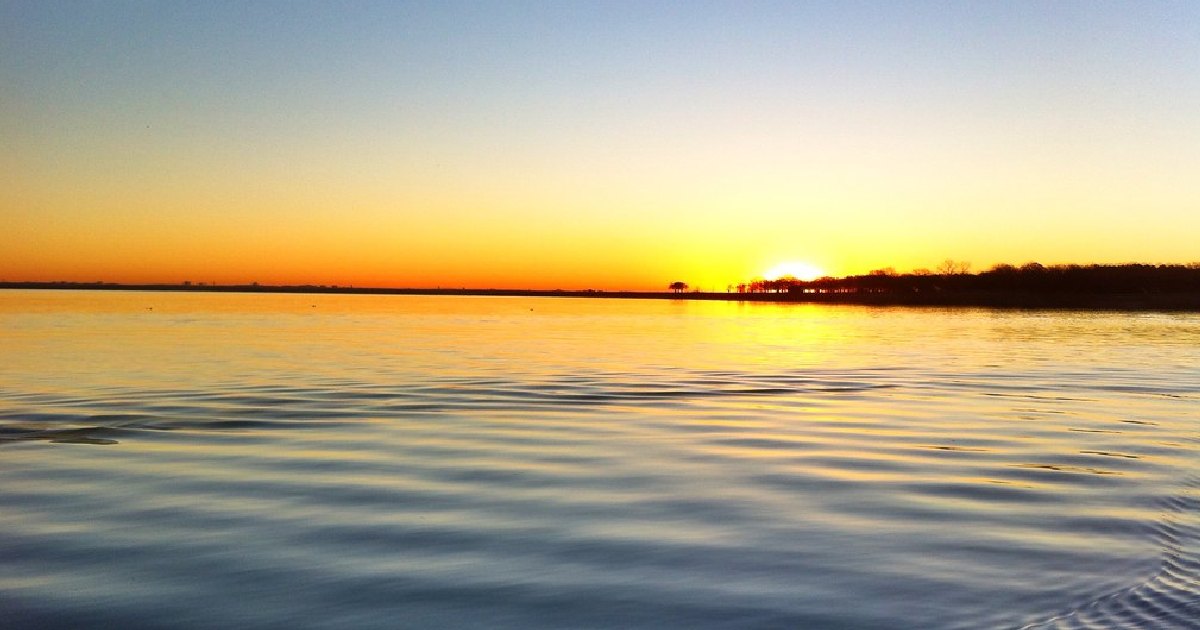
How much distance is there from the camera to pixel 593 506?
457 inches

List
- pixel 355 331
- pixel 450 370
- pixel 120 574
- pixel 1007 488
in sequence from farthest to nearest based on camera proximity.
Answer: pixel 355 331
pixel 450 370
pixel 1007 488
pixel 120 574

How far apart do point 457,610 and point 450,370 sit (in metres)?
25.4

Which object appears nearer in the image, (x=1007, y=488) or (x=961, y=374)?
(x=1007, y=488)

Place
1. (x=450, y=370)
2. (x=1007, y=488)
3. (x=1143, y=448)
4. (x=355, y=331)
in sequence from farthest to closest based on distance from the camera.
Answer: (x=355, y=331)
(x=450, y=370)
(x=1143, y=448)
(x=1007, y=488)

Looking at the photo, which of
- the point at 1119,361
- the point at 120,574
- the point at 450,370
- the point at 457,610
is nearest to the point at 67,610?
the point at 120,574

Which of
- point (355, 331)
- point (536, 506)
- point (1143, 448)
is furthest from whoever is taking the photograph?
point (355, 331)

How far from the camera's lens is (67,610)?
24.7ft

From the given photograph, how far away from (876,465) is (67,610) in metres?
11.3

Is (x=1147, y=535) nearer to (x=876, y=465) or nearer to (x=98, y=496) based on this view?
(x=876, y=465)

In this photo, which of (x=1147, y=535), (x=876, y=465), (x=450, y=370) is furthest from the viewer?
(x=450, y=370)

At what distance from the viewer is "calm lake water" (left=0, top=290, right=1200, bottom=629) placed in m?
7.72

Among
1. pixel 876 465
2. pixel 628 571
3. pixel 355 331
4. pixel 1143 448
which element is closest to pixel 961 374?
pixel 1143 448

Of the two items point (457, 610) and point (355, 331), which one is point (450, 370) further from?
point (355, 331)

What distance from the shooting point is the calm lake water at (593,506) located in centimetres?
772
